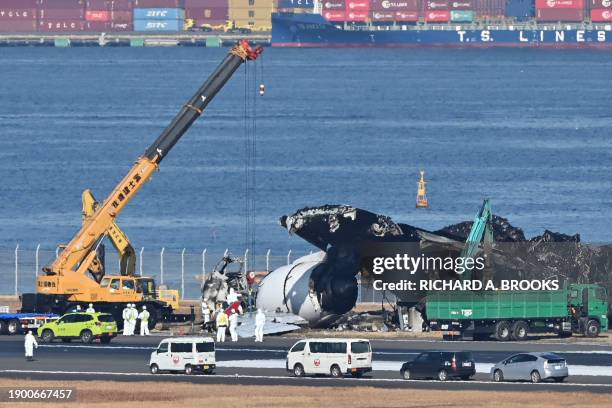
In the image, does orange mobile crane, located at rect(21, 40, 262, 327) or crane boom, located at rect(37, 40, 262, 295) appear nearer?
orange mobile crane, located at rect(21, 40, 262, 327)

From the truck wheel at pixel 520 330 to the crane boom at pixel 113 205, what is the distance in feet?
61.1

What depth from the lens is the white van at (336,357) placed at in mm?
59594

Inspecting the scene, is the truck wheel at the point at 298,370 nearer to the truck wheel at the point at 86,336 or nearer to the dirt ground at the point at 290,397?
the dirt ground at the point at 290,397

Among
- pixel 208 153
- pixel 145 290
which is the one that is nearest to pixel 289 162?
pixel 208 153

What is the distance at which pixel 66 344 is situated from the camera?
71625mm

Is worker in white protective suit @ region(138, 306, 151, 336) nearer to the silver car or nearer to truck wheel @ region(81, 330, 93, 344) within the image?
truck wheel @ region(81, 330, 93, 344)

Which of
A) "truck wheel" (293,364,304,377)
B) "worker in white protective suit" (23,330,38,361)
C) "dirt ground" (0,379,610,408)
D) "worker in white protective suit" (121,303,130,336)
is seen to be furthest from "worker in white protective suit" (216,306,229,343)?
"dirt ground" (0,379,610,408)

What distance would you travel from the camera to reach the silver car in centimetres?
5781

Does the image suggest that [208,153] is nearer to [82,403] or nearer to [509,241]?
[509,241]

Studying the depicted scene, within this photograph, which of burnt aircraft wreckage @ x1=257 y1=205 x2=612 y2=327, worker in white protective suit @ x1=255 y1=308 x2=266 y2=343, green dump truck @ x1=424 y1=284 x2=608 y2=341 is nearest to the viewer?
green dump truck @ x1=424 y1=284 x2=608 y2=341

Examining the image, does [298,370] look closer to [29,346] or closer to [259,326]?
[29,346]

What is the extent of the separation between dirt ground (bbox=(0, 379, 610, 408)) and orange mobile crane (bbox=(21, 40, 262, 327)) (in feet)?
65.0

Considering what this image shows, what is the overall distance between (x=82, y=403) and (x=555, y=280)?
3015 centimetres

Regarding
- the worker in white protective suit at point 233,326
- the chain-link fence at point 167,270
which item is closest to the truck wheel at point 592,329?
the chain-link fence at point 167,270
